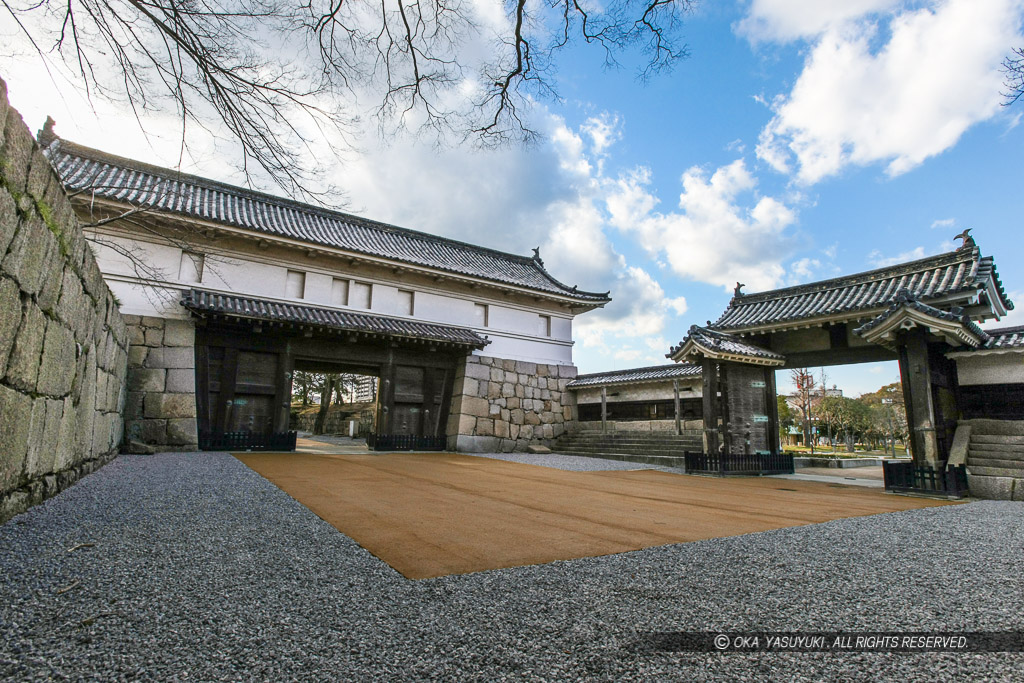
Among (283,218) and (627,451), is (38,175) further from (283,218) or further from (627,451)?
(627,451)

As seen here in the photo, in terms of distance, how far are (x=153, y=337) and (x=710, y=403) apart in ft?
41.8

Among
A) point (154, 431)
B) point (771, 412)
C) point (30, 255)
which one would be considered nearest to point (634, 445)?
point (771, 412)

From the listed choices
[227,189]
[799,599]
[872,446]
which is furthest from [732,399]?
[872,446]

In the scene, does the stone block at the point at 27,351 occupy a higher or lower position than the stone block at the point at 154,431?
higher

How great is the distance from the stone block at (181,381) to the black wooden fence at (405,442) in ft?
15.1

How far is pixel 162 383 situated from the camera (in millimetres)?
11039

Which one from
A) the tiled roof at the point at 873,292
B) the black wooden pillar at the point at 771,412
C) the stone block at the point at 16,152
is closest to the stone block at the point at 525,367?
the tiled roof at the point at 873,292

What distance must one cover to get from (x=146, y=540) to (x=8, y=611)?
3.86 ft

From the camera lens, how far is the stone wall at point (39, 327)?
2.68 metres

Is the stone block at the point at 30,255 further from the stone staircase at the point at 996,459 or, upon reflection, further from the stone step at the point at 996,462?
the stone step at the point at 996,462

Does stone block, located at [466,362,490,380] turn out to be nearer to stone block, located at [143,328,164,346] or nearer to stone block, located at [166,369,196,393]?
stone block, located at [166,369,196,393]

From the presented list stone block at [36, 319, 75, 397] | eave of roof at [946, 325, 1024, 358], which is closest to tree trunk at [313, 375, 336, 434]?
stone block at [36, 319, 75, 397]

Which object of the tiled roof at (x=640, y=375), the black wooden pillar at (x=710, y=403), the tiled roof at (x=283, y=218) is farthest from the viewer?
the tiled roof at (x=640, y=375)

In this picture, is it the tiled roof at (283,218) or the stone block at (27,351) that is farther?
the tiled roof at (283,218)
